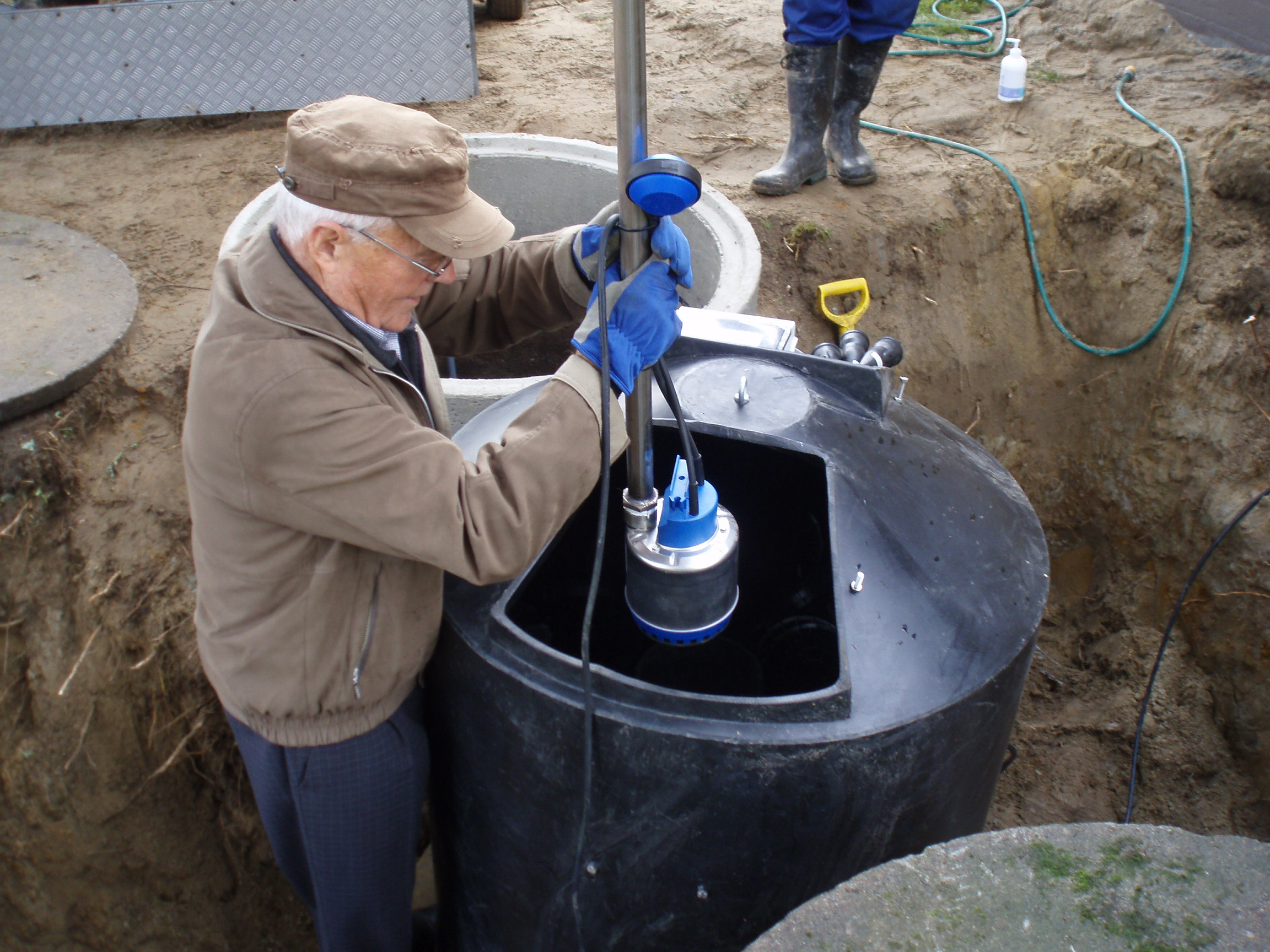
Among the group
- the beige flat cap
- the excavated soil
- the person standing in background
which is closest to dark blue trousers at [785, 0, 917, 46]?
the person standing in background

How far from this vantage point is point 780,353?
171 centimetres

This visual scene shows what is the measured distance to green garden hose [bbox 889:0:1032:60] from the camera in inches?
183

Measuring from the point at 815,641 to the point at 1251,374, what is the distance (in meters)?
2.35

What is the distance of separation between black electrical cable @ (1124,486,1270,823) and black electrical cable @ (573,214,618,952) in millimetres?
2179

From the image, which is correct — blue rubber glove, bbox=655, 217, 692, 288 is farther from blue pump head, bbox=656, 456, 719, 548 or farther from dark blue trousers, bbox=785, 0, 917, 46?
dark blue trousers, bbox=785, 0, 917, 46

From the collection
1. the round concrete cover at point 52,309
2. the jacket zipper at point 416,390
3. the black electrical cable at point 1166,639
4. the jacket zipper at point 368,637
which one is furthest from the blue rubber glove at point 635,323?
the black electrical cable at point 1166,639

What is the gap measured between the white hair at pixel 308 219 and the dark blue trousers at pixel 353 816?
0.73m

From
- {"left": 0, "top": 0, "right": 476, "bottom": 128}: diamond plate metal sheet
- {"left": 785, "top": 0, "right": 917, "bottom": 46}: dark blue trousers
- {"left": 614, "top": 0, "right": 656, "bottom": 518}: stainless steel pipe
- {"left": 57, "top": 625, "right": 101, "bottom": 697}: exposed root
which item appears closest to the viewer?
{"left": 614, "top": 0, "right": 656, "bottom": 518}: stainless steel pipe

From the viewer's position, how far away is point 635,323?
4.09 ft

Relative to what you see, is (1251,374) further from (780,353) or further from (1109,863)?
(1109,863)

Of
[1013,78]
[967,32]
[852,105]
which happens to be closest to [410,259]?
[852,105]

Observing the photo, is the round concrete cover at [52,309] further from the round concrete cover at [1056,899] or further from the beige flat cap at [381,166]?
the round concrete cover at [1056,899]

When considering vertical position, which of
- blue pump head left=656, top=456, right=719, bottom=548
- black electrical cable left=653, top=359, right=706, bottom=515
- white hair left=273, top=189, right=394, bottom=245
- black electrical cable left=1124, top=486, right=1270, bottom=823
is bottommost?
black electrical cable left=1124, top=486, right=1270, bottom=823

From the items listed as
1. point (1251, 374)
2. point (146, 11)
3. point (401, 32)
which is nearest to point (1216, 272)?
point (1251, 374)
